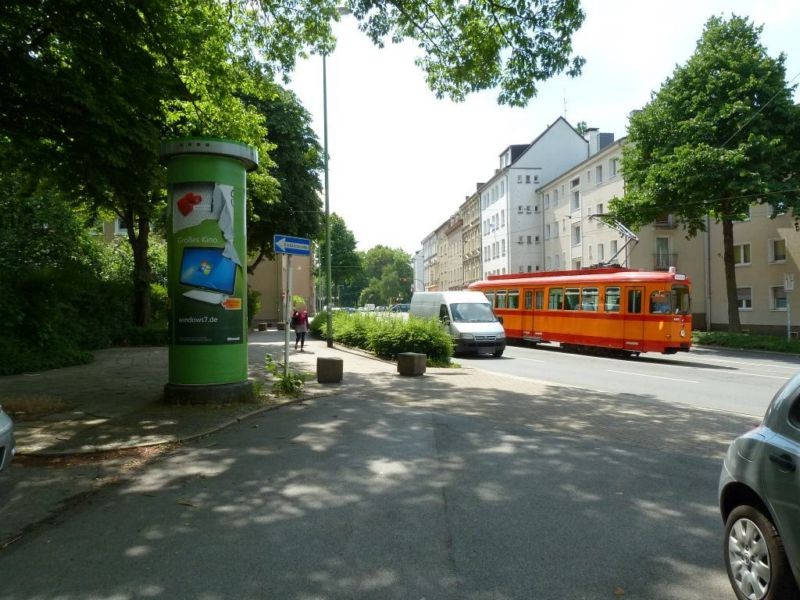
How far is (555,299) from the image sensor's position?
25078mm

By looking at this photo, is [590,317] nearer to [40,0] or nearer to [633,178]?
[633,178]

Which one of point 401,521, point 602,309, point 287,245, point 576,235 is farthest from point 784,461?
point 576,235

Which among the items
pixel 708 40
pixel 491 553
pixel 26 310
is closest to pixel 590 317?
pixel 708 40

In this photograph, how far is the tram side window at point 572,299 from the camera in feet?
77.9

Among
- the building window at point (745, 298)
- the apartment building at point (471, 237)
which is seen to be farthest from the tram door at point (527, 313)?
the apartment building at point (471, 237)

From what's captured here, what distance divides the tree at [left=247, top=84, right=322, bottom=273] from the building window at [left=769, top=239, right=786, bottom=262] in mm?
25741

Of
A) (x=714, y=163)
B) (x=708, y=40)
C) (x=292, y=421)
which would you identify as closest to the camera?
(x=292, y=421)

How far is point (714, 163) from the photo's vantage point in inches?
1020

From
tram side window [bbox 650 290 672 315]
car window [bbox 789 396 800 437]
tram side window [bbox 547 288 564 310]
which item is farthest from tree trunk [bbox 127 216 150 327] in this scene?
car window [bbox 789 396 800 437]

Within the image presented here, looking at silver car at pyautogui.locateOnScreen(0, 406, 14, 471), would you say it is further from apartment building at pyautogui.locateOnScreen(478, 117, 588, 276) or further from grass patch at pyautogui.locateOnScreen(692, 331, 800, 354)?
apartment building at pyautogui.locateOnScreen(478, 117, 588, 276)

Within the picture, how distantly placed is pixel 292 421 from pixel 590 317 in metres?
16.9

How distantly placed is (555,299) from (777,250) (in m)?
18.5

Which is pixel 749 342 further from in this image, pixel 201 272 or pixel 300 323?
pixel 201 272

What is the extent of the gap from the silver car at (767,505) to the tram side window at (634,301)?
1828 cm
